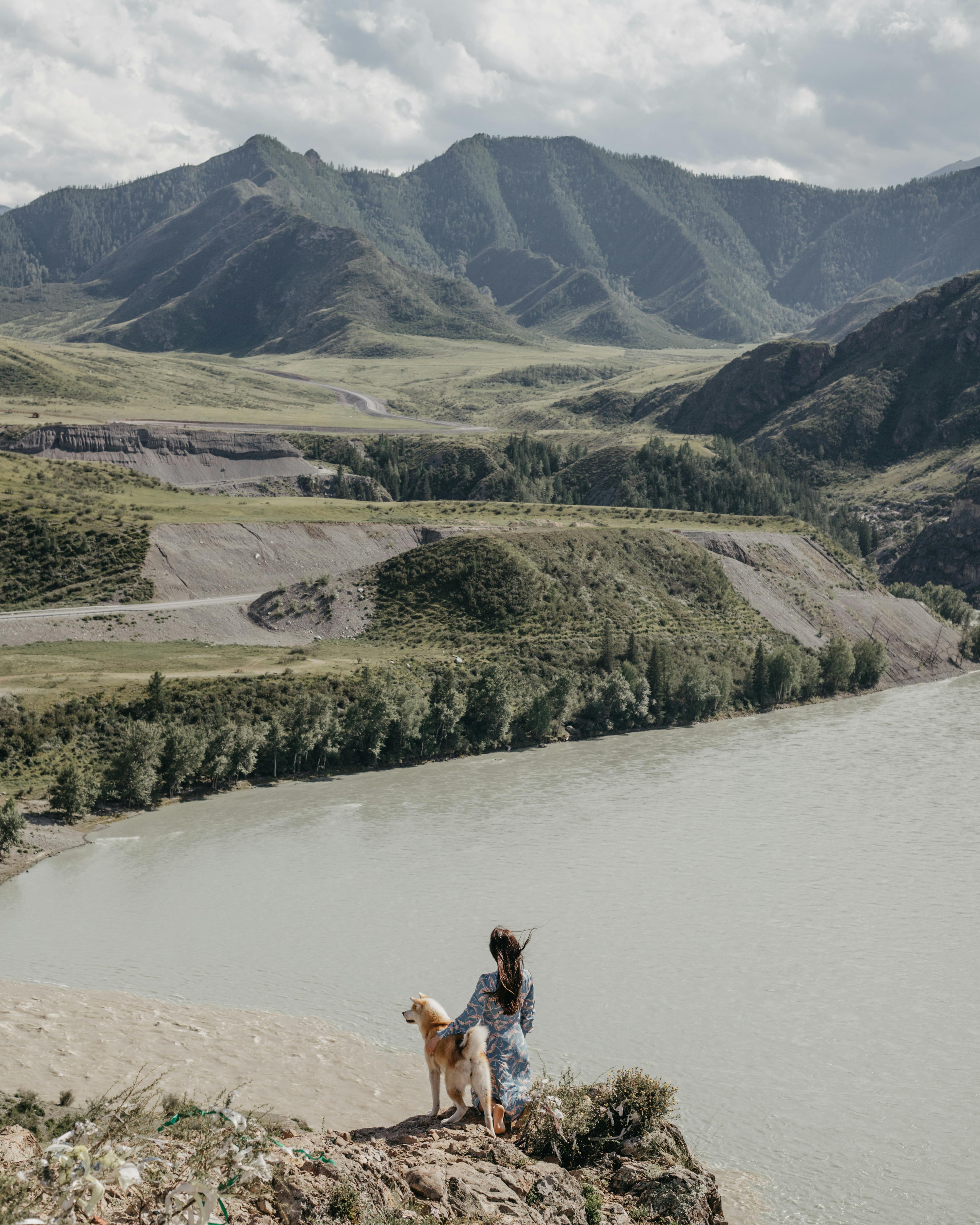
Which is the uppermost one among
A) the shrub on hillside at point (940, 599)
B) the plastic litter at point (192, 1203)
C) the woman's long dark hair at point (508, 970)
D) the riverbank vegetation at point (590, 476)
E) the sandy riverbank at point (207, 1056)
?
the riverbank vegetation at point (590, 476)

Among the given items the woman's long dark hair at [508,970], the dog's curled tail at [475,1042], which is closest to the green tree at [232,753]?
the dog's curled tail at [475,1042]

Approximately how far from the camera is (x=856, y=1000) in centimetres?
2794

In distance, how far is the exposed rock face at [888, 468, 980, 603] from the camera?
139 meters

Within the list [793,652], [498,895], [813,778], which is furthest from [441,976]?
[793,652]

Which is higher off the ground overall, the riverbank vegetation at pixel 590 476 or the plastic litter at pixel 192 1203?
the riverbank vegetation at pixel 590 476

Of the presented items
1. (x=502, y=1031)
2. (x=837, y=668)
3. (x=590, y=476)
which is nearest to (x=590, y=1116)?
(x=502, y=1031)

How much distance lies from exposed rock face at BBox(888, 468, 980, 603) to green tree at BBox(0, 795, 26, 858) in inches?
4690

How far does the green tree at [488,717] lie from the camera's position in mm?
61344

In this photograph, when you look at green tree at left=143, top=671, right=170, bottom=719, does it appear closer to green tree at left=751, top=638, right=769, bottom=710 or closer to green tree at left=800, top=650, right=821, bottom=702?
green tree at left=751, top=638, right=769, bottom=710

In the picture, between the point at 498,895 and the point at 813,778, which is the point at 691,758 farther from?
the point at 498,895

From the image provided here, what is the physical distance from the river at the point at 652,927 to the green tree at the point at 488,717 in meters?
3.80

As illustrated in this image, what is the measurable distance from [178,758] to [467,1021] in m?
39.0

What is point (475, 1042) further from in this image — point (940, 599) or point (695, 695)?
point (940, 599)

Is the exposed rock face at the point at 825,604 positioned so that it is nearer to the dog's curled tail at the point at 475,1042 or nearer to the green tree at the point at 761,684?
the green tree at the point at 761,684
